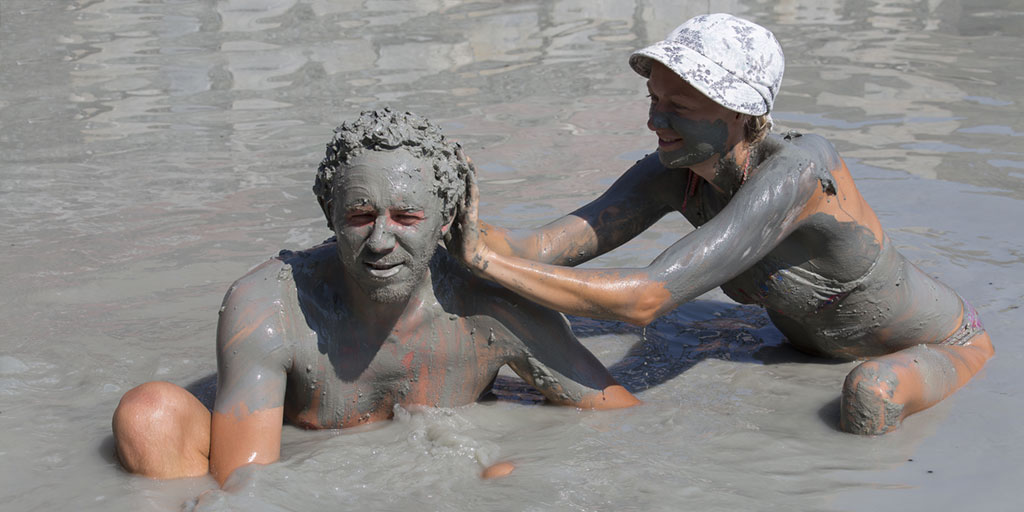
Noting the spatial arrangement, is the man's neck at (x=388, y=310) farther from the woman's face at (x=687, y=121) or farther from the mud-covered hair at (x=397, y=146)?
the woman's face at (x=687, y=121)

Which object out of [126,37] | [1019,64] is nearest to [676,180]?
[1019,64]

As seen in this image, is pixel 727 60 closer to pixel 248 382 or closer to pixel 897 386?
pixel 897 386

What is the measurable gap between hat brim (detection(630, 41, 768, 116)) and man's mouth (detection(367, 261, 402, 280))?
128cm

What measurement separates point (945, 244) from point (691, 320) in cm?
172

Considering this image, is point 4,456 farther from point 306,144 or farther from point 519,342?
point 306,144

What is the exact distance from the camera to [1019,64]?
399 inches

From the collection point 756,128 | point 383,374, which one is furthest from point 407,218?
point 756,128

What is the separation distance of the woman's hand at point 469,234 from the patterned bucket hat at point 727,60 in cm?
88

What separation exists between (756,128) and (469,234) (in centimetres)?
129

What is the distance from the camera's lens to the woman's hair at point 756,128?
14.6ft

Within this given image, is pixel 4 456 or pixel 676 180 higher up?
pixel 676 180

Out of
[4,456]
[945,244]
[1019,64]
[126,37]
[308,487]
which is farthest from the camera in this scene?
[126,37]

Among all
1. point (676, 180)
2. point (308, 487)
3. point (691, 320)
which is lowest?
point (691, 320)

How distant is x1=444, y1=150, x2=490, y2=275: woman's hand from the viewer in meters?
4.02
